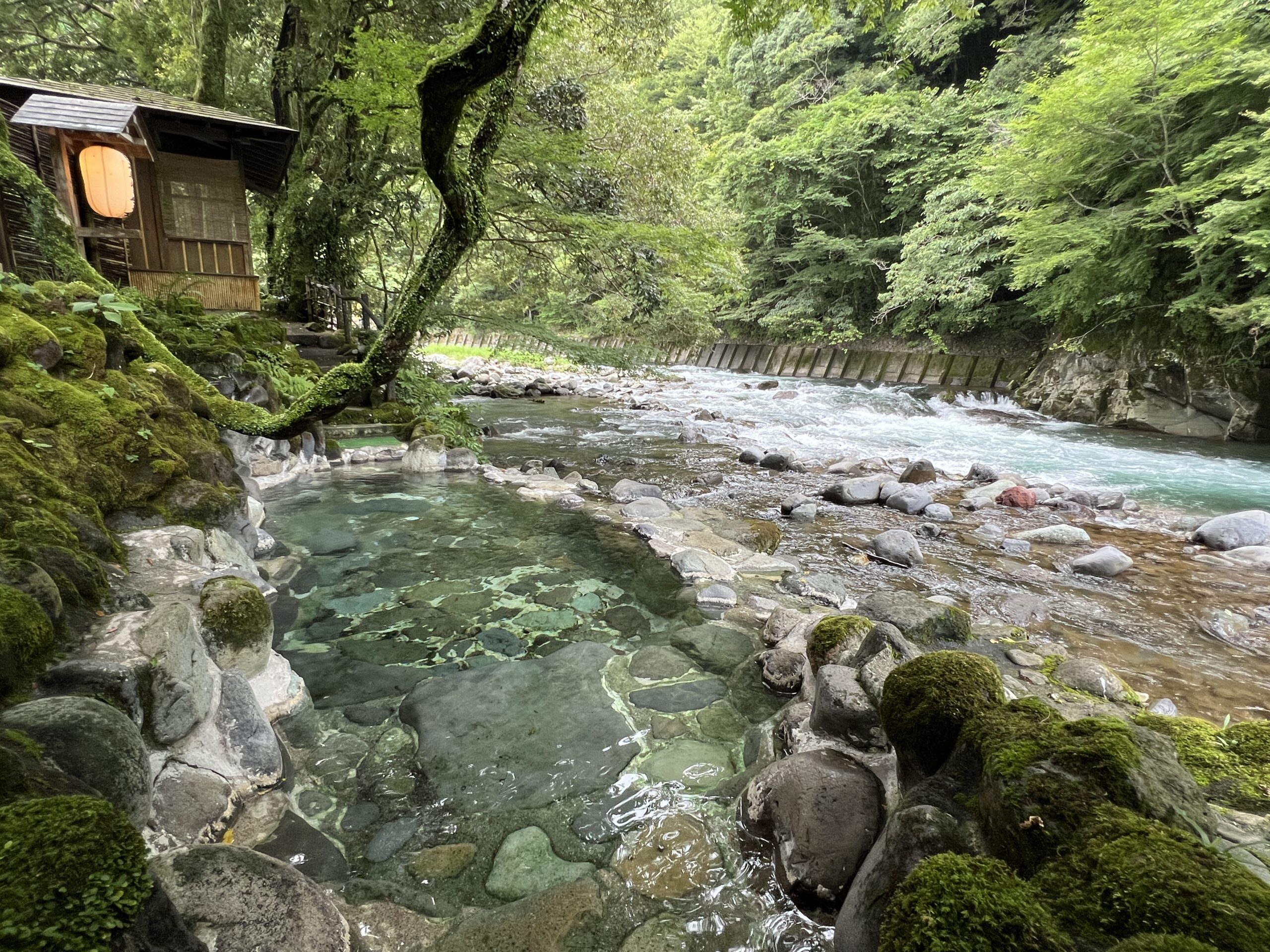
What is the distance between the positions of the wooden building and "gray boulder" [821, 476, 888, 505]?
9.87 m

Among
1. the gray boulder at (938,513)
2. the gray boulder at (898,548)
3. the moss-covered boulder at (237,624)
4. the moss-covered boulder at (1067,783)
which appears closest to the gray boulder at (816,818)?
the moss-covered boulder at (1067,783)

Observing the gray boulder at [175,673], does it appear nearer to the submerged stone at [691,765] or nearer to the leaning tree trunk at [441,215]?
the submerged stone at [691,765]

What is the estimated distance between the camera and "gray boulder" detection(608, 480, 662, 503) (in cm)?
795

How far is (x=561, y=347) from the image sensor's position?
9.65 metres

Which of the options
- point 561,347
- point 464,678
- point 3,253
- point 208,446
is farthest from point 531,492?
point 3,253

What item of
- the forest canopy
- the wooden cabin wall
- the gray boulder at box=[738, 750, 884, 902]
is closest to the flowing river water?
the gray boulder at box=[738, 750, 884, 902]

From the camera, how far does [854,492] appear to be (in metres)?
8.16

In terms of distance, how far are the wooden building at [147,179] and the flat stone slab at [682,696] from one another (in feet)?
28.1

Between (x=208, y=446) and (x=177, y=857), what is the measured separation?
4.23m

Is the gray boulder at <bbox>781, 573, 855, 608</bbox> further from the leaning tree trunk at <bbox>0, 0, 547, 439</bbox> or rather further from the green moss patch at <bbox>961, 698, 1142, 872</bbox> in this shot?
the leaning tree trunk at <bbox>0, 0, 547, 439</bbox>

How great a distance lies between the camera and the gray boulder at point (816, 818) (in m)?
2.12

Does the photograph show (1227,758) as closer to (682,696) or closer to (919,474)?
(682,696)

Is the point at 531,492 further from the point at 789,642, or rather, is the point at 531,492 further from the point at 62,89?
the point at 62,89

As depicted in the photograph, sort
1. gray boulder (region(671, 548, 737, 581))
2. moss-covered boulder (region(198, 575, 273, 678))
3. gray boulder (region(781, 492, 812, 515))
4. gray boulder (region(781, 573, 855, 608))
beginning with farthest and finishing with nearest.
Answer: gray boulder (region(781, 492, 812, 515)) < gray boulder (region(671, 548, 737, 581)) < gray boulder (region(781, 573, 855, 608)) < moss-covered boulder (region(198, 575, 273, 678))
